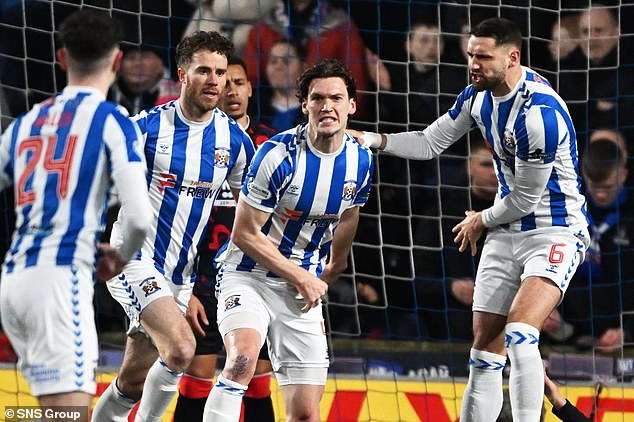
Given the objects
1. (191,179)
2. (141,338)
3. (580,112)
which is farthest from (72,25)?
(580,112)

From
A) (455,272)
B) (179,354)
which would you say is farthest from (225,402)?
(455,272)

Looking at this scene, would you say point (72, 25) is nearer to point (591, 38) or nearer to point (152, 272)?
point (152, 272)

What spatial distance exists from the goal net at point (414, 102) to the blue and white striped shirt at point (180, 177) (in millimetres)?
2044

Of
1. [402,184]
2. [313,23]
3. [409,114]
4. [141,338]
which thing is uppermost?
[313,23]

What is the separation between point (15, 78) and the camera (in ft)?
24.5

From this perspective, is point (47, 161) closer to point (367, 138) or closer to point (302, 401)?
point (302, 401)

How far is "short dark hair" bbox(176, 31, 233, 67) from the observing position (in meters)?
5.24

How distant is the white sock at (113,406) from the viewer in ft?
16.6

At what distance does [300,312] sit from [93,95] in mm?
1544

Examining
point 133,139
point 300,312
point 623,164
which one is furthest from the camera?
point 623,164

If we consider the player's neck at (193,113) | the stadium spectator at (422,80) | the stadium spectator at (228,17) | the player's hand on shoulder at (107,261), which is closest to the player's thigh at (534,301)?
the player's neck at (193,113)

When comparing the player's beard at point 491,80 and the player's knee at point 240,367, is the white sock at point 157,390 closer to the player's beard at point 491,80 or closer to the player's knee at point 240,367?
the player's knee at point 240,367

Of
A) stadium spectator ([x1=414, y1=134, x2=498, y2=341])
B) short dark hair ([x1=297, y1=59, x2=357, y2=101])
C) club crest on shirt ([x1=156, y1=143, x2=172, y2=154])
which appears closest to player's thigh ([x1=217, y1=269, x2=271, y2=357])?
club crest on shirt ([x1=156, y1=143, x2=172, y2=154])

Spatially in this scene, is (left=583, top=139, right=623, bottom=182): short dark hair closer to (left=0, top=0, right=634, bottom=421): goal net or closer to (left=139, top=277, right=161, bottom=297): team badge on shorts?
(left=0, top=0, right=634, bottom=421): goal net
